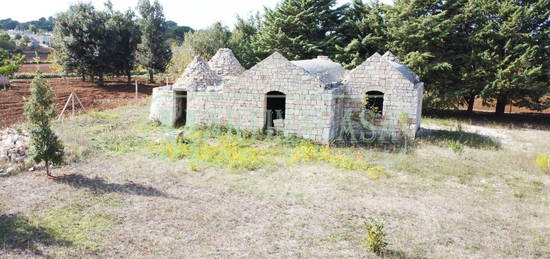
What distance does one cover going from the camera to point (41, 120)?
8266mm

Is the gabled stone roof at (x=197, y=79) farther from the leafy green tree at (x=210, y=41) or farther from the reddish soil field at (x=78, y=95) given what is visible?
the leafy green tree at (x=210, y=41)

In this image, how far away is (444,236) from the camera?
247 inches

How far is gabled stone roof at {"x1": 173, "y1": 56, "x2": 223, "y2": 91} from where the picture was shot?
13.6m

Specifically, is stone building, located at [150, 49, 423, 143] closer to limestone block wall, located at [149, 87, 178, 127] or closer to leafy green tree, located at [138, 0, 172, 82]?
limestone block wall, located at [149, 87, 178, 127]

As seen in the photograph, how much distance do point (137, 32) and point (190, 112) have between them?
20.1 m

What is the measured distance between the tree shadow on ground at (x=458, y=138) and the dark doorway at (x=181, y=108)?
9215 mm

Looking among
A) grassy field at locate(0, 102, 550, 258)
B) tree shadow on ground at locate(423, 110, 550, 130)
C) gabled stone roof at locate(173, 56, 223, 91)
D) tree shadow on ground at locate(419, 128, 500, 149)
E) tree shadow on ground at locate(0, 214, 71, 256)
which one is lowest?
tree shadow on ground at locate(0, 214, 71, 256)

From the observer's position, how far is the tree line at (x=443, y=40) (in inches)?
731

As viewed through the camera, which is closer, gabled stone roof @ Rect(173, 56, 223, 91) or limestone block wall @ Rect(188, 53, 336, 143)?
limestone block wall @ Rect(188, 53, 336, 143)

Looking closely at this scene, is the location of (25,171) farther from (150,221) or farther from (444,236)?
(444,236)

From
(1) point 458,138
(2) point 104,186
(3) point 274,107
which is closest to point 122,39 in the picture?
(3) point 274,107

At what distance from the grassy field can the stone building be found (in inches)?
29.8

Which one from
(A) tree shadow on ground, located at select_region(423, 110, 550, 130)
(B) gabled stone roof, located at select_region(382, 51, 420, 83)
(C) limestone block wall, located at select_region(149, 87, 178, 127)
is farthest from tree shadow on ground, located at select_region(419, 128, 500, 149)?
(C) limestone block wall, located at select_region(149, 87, 178, 127)

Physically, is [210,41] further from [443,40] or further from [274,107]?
[274,107]
